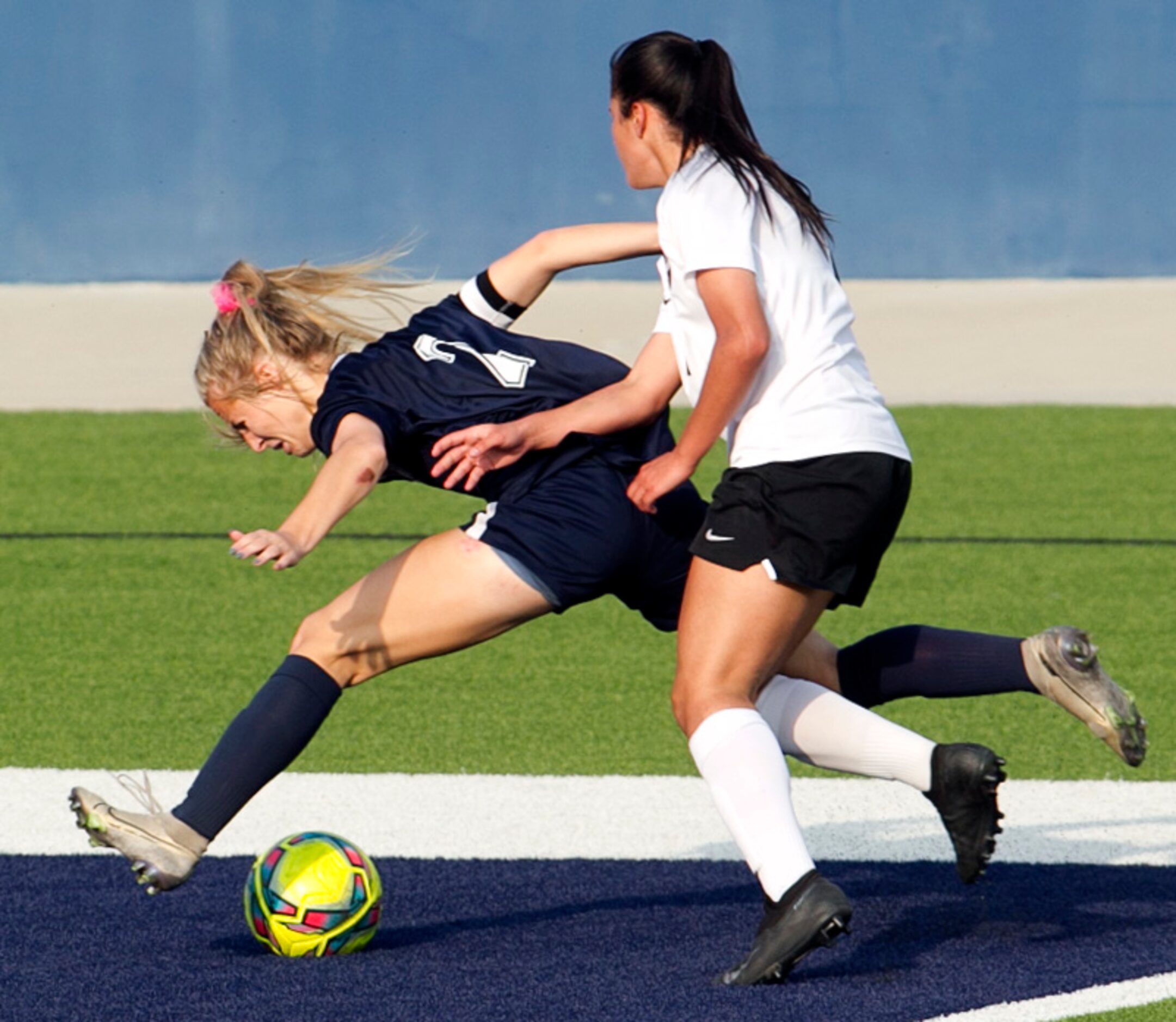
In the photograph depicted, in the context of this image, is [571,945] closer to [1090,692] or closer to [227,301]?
[1090,692]

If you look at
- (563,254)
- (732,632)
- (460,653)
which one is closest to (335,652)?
(732,632)

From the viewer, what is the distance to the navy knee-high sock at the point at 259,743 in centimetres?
396

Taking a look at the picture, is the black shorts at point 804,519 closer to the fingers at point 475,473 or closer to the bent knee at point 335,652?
the fingers at point 475,473

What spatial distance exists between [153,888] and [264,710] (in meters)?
0.41

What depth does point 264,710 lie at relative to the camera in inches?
159

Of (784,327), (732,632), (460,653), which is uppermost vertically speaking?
(784,327)

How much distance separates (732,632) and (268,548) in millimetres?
884

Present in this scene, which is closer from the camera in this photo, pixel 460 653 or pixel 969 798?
pixel 969 798

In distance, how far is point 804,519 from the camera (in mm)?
3707

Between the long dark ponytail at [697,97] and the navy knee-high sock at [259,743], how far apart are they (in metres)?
1.33

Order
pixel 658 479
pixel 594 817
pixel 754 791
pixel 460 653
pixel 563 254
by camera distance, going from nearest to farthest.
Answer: pixel 754 791, pixel 658 479, pixel 563 254, pixel 594 817, pixel 460 653

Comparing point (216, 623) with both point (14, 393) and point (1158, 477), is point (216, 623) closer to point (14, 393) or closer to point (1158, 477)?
point (1158, 477)

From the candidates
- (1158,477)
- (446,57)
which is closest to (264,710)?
(1158,477)

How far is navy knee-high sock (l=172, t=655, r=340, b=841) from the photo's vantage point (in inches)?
156
